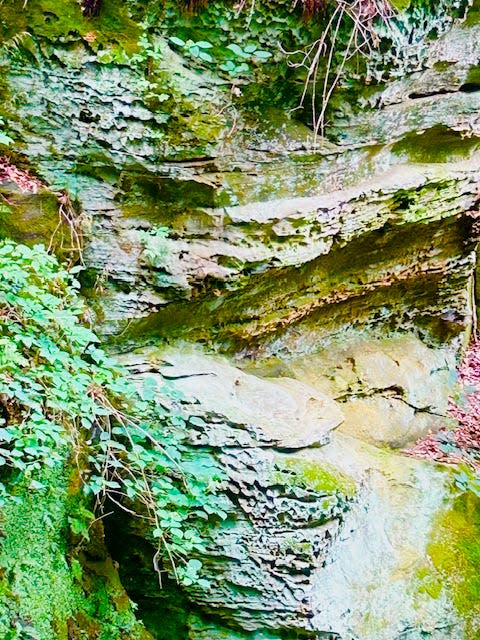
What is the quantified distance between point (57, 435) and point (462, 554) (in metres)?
2.88

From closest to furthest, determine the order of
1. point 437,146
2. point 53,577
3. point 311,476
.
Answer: point 53,577 < point 311,476 < point 437,146

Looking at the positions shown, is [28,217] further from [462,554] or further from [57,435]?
[462,554]

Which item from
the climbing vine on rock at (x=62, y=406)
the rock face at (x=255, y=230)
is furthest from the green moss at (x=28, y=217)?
the climbing vine on rock at (x=62, y=406)

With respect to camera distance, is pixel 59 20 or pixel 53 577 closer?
pixel 53 577

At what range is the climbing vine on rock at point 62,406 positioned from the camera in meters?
2.58

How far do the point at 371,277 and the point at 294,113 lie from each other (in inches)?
60.2

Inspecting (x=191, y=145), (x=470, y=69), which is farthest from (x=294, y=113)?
(x=470, y=69)

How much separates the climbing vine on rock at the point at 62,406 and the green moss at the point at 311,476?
1.35 feet

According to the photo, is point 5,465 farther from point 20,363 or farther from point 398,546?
point 398,546

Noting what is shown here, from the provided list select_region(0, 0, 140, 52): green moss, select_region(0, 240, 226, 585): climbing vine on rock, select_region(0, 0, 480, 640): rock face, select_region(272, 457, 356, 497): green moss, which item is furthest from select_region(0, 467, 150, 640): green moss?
select_region(0, 0, 140, 52): green moss

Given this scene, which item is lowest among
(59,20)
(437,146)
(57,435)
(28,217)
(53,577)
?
(53,577)

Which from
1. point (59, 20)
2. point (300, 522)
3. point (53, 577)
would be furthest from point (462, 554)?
point (59, 20)

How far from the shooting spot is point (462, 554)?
421 centimetres

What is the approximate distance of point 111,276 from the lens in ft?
12.6
